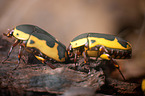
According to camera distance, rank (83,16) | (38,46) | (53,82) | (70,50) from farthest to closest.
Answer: (83,16) < (70,50) < (38,46) < (53,82)

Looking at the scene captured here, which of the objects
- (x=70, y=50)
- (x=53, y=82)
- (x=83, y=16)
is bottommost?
(x=53, y=82)

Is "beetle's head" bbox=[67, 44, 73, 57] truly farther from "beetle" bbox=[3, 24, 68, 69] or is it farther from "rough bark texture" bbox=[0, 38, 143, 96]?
"rough bark texture" bbox=[0, 38, 143, 96]

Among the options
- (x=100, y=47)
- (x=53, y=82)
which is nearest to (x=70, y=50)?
(x=100, y=47)

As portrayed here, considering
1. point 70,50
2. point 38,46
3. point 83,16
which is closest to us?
point 38,46

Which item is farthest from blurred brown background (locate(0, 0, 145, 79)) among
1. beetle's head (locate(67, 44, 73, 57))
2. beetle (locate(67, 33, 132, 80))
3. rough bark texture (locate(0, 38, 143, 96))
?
rough bark texture (locate(0, 38, 143, 96))

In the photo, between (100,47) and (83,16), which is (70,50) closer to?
(100,47)

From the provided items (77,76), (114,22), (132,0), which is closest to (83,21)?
(114,22)

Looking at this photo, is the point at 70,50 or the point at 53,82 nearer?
the point at 53,82

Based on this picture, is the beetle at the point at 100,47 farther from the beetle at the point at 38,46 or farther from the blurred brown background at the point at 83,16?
the blurred brown background at the point at 83,16
